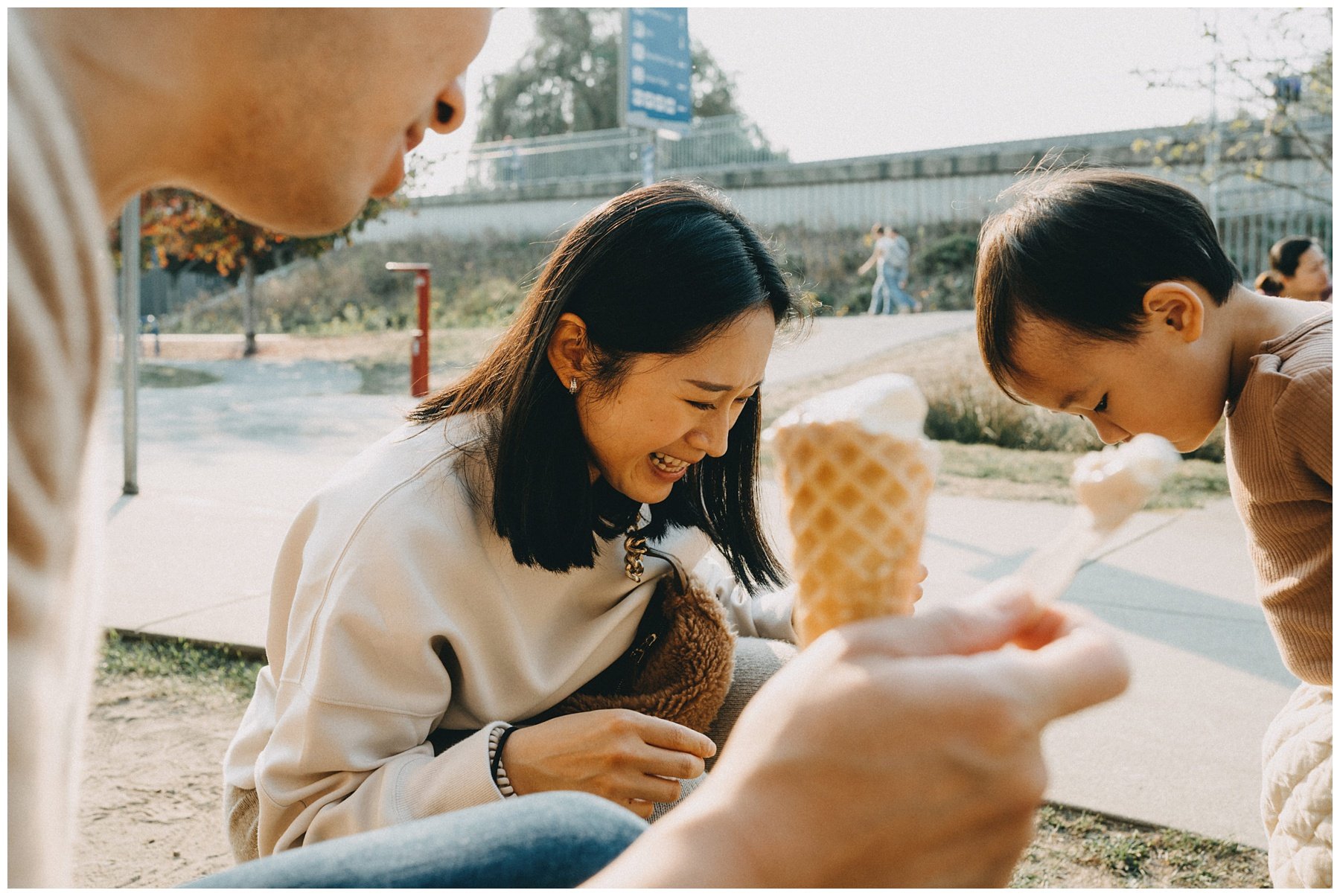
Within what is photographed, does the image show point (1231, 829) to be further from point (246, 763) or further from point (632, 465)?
point (246, 763)

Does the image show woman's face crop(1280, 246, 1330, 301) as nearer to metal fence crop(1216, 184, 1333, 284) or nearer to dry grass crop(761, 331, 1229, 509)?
dry grass crop(761, 331, 1229, 509)

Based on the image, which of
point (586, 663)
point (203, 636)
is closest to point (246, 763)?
point (586, 663)

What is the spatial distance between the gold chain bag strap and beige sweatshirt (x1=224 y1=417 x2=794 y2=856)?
8cm

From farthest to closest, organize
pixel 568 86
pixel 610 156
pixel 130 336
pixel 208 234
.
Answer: pixel 568 86
pixel 610 156
pixel 208 234
pixel 130 336

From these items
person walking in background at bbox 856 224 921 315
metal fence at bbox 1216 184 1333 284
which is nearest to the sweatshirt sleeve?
person walking in background at bbox 856 224 921 315

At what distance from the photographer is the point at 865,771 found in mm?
785

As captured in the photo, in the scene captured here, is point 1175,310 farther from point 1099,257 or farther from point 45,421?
point 45,421

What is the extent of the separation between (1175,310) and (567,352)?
3.91 feet

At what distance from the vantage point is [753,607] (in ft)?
8.74

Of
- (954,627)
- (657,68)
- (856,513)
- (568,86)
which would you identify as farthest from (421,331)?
(568,86)

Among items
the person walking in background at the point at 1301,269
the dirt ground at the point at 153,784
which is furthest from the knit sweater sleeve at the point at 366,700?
the person walking in background at the point at 1301,269

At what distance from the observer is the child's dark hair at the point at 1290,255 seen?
732 centimetres

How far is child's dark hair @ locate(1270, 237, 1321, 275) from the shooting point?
24.0ft

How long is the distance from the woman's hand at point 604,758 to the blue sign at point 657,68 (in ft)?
Result: 45.1
